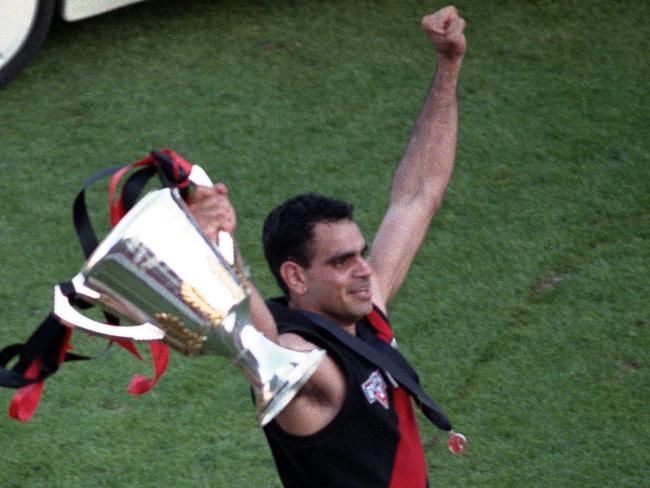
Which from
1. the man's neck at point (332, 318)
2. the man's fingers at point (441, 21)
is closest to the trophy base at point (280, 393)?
the man's neck at point (332, 318)

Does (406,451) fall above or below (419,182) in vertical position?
below

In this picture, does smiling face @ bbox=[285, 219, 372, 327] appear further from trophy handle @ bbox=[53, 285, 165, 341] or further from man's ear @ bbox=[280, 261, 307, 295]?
trophy handle @ bbox=[53, 285, 165, 341]

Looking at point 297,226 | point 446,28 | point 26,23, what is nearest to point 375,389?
point 297,226

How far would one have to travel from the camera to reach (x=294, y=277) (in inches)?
143

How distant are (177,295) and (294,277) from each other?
807 millimetres

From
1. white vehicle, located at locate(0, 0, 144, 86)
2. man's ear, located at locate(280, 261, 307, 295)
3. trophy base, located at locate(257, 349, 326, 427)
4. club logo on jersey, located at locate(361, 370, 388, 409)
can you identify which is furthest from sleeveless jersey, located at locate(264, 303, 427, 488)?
white vehicle, located at locate(0, 0, 144, 86)

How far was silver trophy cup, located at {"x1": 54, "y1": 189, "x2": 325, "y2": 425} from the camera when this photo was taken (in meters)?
2.82

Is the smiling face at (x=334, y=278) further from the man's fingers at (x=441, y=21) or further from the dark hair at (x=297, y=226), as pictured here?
the man's fingers at (x=441, y=21)

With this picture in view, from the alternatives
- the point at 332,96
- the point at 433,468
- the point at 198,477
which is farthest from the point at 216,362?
the point at 332,96

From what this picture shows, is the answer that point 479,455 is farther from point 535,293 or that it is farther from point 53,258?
point 53,258

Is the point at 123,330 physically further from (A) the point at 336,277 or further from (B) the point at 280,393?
(A) the point at 336,277

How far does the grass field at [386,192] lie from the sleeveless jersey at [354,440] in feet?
4.56

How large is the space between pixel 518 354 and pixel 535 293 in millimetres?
362

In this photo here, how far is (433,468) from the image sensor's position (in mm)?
5090
